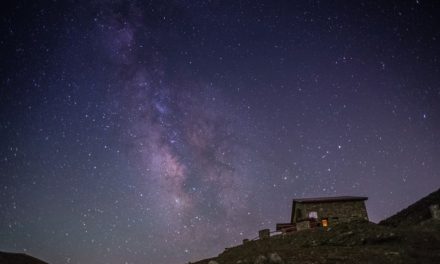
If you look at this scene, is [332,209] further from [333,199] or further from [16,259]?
[16,259]

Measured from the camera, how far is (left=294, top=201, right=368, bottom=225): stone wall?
114ft

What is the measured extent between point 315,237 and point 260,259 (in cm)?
688

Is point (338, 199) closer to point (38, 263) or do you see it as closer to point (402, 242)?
point (402, 242)

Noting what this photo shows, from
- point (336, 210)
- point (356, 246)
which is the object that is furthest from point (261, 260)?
point (336, 210)

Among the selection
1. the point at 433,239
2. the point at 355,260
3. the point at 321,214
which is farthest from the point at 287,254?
the point at 321,214

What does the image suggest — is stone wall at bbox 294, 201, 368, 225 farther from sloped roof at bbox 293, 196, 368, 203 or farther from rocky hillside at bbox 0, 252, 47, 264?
rocky hillside at bbox 0, 252, 47, 264

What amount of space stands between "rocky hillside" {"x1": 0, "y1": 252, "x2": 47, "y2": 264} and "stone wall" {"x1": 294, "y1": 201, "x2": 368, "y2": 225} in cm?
3455

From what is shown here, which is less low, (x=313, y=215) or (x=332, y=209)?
(x=332, y=209)

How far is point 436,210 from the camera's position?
24078 mm

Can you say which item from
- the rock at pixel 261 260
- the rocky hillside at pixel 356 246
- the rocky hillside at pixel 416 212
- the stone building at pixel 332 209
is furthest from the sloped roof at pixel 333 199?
the rock at pixel 261 260

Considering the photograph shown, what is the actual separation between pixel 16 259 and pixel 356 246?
41.4 meters

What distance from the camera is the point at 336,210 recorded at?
115 ft

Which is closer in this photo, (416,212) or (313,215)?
(416,212)

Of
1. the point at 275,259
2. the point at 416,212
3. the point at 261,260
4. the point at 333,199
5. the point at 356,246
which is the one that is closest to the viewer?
the point at 275,259
